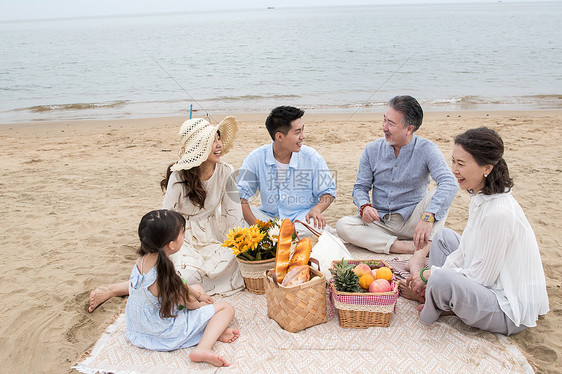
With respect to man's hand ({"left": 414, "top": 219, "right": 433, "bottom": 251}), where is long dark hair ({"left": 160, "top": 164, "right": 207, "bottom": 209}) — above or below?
above

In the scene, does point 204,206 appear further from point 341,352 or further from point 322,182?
point 341,352

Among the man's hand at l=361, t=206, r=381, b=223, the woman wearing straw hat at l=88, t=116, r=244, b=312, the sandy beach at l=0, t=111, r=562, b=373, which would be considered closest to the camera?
the sandy beach at l=0, t=111, r=562, b=373

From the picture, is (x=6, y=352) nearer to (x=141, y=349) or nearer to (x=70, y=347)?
(x=70, y=347)

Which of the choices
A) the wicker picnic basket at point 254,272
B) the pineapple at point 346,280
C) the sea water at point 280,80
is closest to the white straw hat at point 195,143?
the wicker picnic basket at point 254,272

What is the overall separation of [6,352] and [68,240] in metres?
1.88

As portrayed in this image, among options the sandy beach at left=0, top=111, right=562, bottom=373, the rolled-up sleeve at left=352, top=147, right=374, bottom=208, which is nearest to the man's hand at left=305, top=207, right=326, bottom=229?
the rolled-up sleeve at left=352, top=147, right=374, bottom=208

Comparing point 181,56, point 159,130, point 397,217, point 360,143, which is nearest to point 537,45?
point 181,56

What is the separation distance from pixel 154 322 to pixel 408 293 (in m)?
2.02

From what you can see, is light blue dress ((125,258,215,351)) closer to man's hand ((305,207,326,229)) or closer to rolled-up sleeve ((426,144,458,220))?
man's hand ((305,207,326,229))

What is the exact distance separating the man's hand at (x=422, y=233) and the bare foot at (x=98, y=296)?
281 cm

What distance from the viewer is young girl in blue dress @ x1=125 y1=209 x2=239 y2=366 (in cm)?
279

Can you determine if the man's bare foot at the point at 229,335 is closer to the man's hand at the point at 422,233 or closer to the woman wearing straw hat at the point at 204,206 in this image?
the woman wearing straw hat at the point at 204,206

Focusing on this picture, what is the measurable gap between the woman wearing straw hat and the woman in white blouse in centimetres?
179

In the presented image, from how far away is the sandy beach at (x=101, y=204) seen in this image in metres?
3.27
